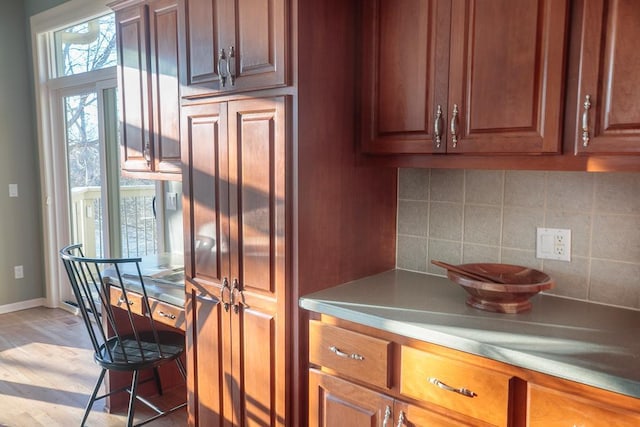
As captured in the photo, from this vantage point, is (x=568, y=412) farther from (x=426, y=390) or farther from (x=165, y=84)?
(x=165, y=84)

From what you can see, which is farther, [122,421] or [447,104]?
[122,421]

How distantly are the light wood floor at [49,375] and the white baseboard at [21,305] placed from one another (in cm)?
12

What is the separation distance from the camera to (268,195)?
1.83 m

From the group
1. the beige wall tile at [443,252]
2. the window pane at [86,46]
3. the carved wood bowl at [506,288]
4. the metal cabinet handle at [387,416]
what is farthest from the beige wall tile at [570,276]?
the window pane at [86,46]

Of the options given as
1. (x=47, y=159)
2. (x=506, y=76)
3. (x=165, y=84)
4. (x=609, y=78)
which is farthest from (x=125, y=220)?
(x=609, y=78)

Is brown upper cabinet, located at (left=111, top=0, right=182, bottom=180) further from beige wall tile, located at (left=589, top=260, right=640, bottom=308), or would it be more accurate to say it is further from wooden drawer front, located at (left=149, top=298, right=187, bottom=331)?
beige wall tile, located at (left=589, top=260, right=640, bottom=308)

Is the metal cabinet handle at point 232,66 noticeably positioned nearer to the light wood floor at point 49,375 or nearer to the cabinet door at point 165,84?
the cabinet door at point 165,84

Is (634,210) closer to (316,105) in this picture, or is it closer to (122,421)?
(316,105)

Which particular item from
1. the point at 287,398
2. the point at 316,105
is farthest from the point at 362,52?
the point at 287,398

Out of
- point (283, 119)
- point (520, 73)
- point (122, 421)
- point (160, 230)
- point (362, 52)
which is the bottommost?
point (122, 421)

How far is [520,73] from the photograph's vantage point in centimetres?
154

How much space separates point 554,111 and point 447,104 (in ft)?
1.13

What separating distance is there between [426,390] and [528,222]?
0.75 m

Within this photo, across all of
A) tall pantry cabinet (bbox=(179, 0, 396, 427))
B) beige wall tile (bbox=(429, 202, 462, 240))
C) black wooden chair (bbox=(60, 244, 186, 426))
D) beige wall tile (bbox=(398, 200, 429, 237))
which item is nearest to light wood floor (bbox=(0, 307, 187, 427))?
black wooden chair (bbox=(60, 244, 186, 426))
